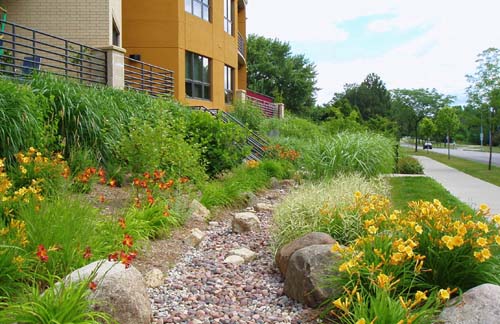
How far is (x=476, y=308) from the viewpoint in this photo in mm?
3166

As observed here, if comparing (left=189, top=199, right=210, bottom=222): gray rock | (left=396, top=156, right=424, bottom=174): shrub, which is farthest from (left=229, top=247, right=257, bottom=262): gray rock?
(left=396, top=156, right=424, bottom=174): shrub

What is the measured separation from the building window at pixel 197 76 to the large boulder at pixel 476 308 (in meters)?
18.3

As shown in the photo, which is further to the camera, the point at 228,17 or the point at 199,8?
the point at 228,17

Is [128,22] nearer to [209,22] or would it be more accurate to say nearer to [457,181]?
[209,22]

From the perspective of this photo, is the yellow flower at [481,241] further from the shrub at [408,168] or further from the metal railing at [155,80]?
the metal railing at [155,80]

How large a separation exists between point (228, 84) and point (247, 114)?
452 cm

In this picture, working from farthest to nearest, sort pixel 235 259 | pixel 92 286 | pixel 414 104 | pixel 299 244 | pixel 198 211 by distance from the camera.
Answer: pixel 414 104
pixel 198 211
pixel 235 259
pixel 299 244
pixel 92 286

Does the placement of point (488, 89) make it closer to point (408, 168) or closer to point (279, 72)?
point (408, 168)

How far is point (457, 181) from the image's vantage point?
14172 millimetres

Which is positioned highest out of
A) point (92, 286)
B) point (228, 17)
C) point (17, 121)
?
point (228, 17)

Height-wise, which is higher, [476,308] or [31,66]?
[31,66]

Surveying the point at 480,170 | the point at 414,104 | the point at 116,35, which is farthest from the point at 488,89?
the point at 414,104

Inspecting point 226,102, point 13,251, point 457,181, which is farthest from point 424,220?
point 226,102

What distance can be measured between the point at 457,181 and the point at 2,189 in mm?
12811
